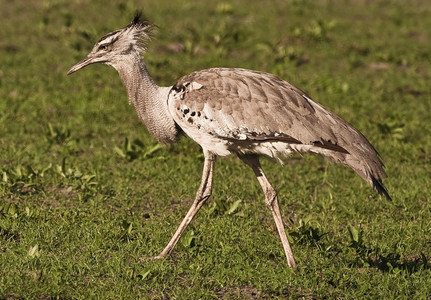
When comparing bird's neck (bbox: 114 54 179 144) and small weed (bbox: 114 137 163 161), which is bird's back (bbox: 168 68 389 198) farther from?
small weed (bbox: 114 137 163 161)

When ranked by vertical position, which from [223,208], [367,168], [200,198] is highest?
[367,168]

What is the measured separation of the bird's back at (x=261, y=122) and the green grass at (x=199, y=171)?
0.75 metres

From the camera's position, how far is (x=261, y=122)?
212 inches

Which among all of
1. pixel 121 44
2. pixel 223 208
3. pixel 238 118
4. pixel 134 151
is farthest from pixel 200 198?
pixel 134 151

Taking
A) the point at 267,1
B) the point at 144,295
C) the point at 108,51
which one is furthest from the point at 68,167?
the point at 267,1

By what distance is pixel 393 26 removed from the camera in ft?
39.3

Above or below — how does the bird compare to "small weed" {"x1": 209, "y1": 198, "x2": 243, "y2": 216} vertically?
above

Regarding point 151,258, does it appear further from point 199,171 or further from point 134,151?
point 134,151

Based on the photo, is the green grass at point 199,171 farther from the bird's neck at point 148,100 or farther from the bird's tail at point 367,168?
the bird's neck at point 148,100

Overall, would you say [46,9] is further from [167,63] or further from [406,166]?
[406,166]

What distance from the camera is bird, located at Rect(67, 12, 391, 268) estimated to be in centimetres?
531

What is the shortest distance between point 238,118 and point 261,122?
16cm

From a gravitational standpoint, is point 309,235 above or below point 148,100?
below

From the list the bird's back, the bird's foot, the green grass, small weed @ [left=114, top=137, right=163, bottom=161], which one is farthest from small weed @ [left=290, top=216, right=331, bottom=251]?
small weed @ [left=114, top=137, right=163, bottom=161]
